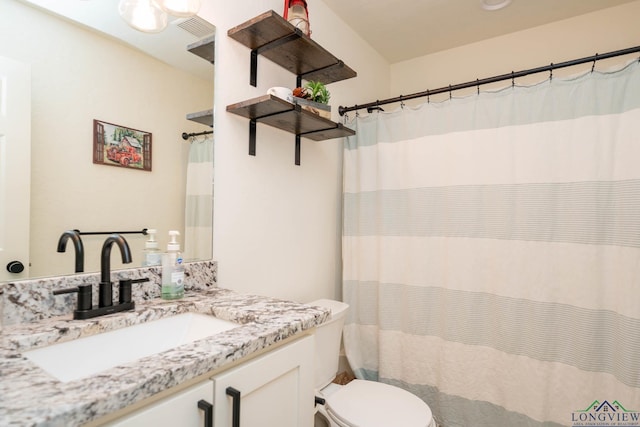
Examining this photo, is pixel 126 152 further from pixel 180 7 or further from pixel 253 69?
pixel 253 69

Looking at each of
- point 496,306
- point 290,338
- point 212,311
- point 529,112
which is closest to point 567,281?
point 496,306

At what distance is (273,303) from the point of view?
3.32 feet

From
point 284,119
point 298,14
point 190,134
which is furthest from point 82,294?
point 298,14

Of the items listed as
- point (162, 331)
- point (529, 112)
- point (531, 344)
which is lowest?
point (531, 344)

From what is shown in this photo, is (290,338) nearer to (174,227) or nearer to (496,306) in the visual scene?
(174,227)

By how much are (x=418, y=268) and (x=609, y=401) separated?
937 mm

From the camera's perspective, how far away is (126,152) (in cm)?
101

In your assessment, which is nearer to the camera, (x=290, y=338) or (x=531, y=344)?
(x=290, y=338)

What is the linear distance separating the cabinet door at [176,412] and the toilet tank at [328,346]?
0.84 meters

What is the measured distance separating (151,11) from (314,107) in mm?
667

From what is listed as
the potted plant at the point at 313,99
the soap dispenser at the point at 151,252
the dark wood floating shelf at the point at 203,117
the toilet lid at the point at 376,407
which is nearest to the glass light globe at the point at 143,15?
the dark wood floating shelf at the point at 203,117

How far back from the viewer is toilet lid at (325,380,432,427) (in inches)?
48.2

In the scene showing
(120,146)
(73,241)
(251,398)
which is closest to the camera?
(251,398)

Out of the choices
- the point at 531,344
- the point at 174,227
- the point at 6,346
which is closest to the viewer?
the point at 6,346
